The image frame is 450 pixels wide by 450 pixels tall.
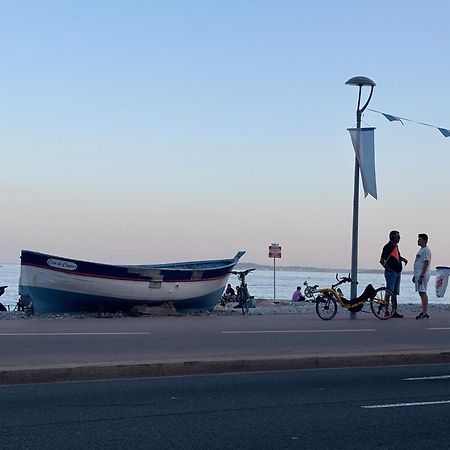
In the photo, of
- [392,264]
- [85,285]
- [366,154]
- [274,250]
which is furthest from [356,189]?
[274,250]

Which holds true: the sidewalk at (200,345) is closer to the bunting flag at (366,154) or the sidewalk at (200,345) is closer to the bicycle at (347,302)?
the bicycle at (347,302)

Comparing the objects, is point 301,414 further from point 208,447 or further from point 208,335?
point 208,335

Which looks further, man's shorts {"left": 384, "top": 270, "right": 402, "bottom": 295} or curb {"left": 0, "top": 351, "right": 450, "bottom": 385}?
man's shorts {"left": 384, "top": 270, "right": 402, "bottom": 295}

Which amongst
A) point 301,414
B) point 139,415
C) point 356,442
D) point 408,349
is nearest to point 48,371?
point 139,415

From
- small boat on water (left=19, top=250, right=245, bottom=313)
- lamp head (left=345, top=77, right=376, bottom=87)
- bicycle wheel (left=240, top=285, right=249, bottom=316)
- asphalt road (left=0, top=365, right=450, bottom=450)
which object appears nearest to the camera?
asphalt road (left=0, top=365, right=450, bottom=450)

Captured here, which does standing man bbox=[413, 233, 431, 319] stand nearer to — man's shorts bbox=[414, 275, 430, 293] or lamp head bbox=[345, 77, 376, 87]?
man's shorts bbox=[414, 275, 430, 293]

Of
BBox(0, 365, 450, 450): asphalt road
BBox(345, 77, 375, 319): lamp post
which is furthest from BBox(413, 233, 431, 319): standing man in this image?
BBox(0, 365, 450, 450): asphalt road

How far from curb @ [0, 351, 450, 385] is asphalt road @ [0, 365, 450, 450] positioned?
25cm

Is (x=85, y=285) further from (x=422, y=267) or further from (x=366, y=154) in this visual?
(x=422, y=267)

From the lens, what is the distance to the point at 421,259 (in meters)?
20.5

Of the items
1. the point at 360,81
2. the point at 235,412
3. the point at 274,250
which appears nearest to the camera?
the point at 235,412

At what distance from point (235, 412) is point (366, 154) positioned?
11307 millimetres

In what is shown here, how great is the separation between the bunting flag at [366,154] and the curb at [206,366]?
21.0 ft

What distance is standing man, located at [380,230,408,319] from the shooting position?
20.5 metres
